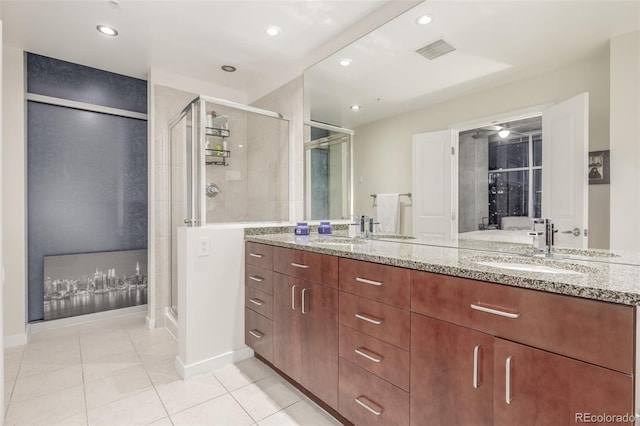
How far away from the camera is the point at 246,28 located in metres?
2.36

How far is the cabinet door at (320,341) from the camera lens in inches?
60.8

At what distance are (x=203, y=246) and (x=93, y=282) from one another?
5.95 feet

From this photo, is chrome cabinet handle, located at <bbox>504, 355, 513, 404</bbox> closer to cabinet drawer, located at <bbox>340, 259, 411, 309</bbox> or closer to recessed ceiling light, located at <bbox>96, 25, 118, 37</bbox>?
cabinet drawer, located at <bbox>340, 259, 411, 309</bbox>

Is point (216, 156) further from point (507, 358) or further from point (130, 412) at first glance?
point (507, 358)

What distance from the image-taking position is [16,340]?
2555 mm

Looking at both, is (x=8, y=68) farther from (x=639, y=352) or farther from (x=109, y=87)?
(x=639, y=352)

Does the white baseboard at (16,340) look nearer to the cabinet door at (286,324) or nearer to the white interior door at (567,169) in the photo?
the cabinet door at (286,324)

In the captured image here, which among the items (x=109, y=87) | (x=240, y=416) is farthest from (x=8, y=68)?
(x=240, y=416)

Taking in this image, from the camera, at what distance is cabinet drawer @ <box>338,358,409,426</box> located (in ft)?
4.07

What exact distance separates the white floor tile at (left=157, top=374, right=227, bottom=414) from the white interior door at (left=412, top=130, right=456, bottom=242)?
5.16ft

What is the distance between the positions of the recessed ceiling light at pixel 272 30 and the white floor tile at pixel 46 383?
2.77 metres

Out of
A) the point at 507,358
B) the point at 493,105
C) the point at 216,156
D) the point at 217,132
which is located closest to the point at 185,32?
the point at 217,132

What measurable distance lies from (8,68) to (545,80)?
379 centimetres

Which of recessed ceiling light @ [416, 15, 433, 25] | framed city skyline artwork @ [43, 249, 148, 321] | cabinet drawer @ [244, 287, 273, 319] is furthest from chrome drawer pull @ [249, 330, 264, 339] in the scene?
recessed ceiling light @ [416, 15, 433, 25]
